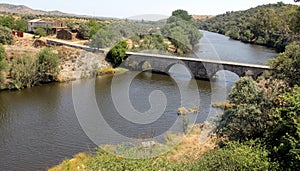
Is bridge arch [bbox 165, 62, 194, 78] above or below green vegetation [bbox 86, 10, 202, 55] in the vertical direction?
below

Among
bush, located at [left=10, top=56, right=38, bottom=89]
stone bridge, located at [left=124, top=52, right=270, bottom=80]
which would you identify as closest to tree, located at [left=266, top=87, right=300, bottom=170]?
stone bridge, located at [left=124, top=52, right=270, bottom=80]

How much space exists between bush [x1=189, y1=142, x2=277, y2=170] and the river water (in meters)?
8.50

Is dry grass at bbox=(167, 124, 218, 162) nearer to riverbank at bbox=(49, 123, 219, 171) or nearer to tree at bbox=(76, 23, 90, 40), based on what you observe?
riverbank at bbox=(49, 123, 219, 171)

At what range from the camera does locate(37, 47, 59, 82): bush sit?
3275 centimetres

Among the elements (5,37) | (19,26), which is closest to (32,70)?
(5,37)

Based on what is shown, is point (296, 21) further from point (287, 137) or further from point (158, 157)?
point (158, 157)

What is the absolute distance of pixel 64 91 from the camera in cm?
3089

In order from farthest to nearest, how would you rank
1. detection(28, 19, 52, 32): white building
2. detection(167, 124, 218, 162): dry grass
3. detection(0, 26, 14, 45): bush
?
1. detection(28, 19, 52, 32): white building
2. detection(0, 26, 14, 45): bush
3. detection(167, 124, 218, 162): dry grass

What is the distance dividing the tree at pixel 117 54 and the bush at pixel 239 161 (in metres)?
30.2

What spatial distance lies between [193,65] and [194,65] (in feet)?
0.42

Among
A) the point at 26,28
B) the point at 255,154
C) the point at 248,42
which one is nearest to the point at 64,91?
the point at 255,154

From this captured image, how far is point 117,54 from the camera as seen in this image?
4119 centimetres

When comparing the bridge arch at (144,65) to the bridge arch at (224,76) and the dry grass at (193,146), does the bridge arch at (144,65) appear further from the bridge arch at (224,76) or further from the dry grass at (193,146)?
the dry grass at (193,146)

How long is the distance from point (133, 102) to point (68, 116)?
5.98m
